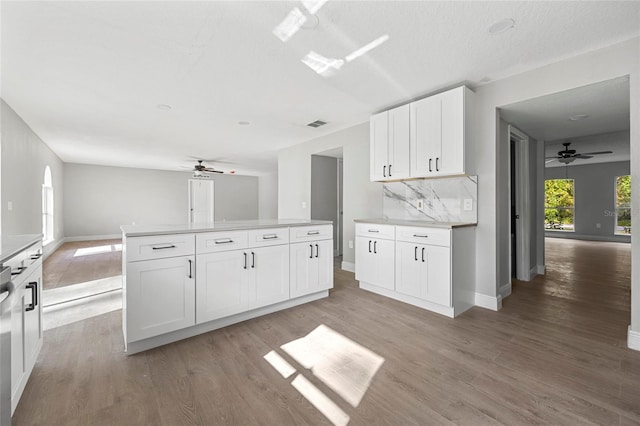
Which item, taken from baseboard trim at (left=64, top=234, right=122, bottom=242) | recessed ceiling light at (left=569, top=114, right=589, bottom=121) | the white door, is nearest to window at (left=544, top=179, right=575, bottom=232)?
recessed ceiling light at (left=569, top=114, right=589, bottom=121)

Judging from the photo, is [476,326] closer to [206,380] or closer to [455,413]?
[455,413]

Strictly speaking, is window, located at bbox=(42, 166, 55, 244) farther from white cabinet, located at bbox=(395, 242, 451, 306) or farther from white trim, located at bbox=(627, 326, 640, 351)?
white trim, located at bbox=(627, 326, 640, 351)

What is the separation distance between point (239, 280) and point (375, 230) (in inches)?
67.5

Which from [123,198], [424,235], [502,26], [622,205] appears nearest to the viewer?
[502,26]

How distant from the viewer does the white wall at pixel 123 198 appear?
339 inches

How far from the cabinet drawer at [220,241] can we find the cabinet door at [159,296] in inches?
5.4

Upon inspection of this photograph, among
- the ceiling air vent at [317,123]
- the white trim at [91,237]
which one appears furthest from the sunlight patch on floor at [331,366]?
the white trim at [91,237]

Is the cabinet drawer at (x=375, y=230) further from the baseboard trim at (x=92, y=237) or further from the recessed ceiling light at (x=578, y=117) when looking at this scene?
the baseboard trim at (x=92, y=237)

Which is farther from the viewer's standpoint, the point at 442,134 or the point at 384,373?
the point at 442,134

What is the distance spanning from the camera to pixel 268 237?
277 cm

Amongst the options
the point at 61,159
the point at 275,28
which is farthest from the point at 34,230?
the point at 275,28

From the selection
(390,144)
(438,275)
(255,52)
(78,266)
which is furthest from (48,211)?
(438,275)

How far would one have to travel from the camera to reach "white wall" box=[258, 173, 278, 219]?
11.0 meters

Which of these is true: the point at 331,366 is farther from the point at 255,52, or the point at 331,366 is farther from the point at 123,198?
the point at 123,198
